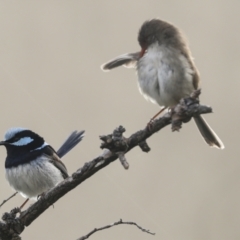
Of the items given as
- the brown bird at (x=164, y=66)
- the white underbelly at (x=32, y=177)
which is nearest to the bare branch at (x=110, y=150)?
the brown bird at (x=164, y=66)

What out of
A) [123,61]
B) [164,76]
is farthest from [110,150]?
[123,61]

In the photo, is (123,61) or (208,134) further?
(123,61)

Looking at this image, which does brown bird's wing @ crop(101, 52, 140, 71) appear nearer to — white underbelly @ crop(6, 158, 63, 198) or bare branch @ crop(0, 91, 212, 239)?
white underbelly @ crop(6, 158, 63, 198)

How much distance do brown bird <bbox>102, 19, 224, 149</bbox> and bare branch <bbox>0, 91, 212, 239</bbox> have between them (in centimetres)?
66

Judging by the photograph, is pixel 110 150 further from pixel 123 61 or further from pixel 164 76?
pixel 123 61

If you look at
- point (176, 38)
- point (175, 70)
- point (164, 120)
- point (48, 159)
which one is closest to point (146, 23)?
point (176, 38)

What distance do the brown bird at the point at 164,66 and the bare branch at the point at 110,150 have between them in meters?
0.66

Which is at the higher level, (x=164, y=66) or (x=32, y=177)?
(x=164, y=66)

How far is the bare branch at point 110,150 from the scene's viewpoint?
3.13 ft

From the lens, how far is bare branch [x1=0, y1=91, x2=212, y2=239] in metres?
0.96

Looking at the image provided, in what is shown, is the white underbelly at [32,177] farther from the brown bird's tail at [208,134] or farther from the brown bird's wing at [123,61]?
the brown bird's tail at [208,134]

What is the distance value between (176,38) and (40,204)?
105 cm

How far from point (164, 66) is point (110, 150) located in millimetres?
855

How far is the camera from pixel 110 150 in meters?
1.00
